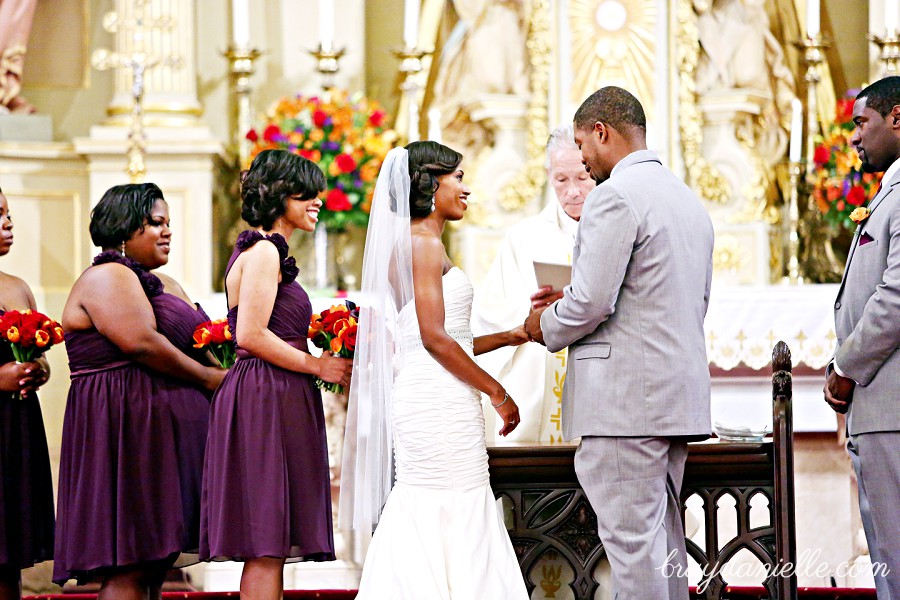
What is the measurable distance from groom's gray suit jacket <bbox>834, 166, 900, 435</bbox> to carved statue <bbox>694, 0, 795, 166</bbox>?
11.3 feet

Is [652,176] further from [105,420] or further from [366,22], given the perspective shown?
[366,22]

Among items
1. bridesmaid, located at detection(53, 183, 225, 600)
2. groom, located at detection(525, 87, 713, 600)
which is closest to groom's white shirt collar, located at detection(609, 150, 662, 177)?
groom, located at detection(525, 87, 713, 600)

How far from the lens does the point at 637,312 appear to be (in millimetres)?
3838

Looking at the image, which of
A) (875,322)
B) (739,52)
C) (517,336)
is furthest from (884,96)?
(739,52)

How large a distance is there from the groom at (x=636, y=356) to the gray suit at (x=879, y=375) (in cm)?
50

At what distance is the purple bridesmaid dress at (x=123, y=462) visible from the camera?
14.6 ft

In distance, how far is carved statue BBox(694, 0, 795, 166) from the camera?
7434mm

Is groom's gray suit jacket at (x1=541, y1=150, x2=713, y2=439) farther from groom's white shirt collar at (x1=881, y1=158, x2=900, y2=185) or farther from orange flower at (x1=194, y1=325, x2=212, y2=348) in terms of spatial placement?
orange flower at (x1=194, y1=325, x2=212, y2=348)

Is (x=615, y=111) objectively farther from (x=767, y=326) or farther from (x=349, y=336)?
(x=767, y=326)

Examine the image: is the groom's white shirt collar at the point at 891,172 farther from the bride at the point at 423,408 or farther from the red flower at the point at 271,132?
the red flower at the point at 271,132

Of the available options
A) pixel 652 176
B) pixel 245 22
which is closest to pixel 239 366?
pixel 652 176

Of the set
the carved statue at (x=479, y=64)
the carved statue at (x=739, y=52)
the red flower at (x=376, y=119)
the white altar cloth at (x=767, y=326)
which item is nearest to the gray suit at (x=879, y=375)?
the white altar cloth at (x=767, y=326)

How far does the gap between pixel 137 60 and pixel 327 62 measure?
1009 mm

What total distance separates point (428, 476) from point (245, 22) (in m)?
3.63
